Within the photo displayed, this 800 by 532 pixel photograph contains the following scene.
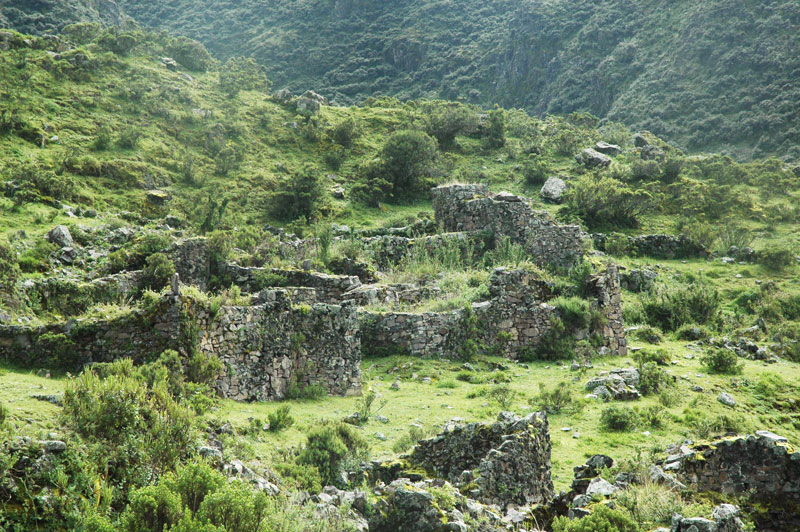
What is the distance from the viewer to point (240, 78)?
4731cm

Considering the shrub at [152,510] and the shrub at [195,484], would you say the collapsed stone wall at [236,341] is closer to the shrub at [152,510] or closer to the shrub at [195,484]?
the shrub at [195,484]

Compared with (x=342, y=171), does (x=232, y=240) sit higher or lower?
lower

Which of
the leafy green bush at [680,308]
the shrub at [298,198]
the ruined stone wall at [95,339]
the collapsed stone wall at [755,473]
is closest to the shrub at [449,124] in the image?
the shrub at [298,198]

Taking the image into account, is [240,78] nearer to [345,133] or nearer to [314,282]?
[345,133]

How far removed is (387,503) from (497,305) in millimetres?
11271

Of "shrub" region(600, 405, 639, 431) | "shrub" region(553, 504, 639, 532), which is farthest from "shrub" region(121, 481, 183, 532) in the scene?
"shrub" region(600, 405, 639, 431)

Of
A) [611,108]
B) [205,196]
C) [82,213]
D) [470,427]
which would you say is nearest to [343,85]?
[611,108]

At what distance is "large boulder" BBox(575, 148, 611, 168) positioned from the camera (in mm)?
36812

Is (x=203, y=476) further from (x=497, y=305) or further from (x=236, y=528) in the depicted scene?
(x=497, y=305)

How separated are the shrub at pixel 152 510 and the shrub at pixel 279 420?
4.22 meters

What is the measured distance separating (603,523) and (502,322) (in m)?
11.4

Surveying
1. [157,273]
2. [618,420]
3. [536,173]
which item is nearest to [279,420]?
[618,420]

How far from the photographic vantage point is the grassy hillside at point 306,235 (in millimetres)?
6828

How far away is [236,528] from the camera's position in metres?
5.88
